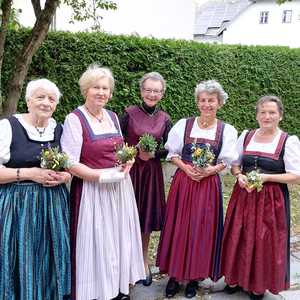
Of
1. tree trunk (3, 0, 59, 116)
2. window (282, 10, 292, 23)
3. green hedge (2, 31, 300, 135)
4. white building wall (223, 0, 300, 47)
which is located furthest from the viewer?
window (282, 10, 292, 23)

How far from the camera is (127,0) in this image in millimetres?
13305

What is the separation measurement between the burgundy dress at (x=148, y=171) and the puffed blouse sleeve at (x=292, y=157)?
103 cm

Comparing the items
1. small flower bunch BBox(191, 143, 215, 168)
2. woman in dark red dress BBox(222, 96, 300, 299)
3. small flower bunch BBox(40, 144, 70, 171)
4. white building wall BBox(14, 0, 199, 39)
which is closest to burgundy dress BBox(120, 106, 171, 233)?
small flower bunch BBox(191, 143, 215, 168)

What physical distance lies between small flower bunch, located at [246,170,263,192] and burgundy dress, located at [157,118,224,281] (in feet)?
1.04

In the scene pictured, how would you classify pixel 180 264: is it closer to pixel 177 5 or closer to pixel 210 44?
pixel 210 44

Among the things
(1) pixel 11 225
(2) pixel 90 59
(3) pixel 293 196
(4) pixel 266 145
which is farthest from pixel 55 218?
(3) pixel 293 196

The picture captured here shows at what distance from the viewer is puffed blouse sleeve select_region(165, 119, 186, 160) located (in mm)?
3492

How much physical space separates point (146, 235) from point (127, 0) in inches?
436

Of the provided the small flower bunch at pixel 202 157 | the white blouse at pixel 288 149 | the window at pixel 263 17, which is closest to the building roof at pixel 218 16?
the window at pixel 263 17

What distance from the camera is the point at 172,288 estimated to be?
3596 millimetres

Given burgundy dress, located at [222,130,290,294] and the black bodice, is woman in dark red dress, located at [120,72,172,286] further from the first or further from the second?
the black bodice

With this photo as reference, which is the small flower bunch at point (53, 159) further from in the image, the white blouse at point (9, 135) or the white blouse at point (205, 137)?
the white blouse at point (205, 137)

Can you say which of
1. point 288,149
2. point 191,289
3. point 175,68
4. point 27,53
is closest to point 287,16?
point 175,68

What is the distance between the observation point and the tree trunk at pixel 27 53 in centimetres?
495
